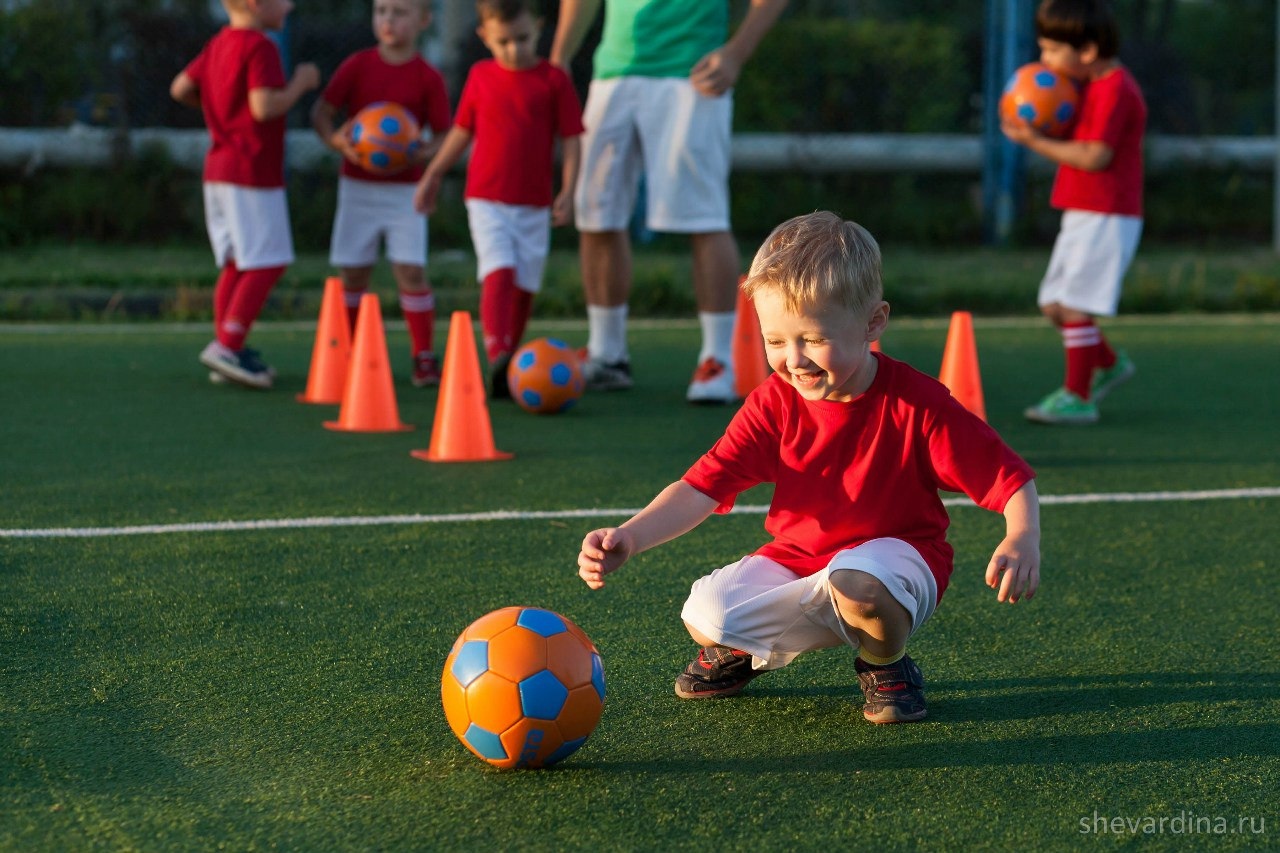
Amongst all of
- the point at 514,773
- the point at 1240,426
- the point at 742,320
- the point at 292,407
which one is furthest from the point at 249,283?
the point at 514,773

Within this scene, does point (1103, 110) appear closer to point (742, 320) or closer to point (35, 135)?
point (742, 320)

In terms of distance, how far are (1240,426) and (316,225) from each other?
27.4ft

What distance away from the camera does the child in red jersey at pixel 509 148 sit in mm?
7574

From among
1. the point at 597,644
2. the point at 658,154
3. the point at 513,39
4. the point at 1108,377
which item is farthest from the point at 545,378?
the point at 597,644

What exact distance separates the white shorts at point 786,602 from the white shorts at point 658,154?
415 centimetres

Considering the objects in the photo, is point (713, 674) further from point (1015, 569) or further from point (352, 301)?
point (352, 301)

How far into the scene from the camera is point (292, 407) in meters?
7.22

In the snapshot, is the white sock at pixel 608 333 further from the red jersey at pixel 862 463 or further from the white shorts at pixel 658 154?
the red jersey at pixel 862 463

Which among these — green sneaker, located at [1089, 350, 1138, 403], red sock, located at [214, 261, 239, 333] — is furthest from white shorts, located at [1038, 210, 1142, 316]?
red sock, located at [214, 261, 239, 333]

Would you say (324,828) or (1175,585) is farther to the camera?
(1175,585)

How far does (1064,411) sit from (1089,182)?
3.37ft

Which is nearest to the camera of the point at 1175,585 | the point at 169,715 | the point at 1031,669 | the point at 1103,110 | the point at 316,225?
the point at 169,715

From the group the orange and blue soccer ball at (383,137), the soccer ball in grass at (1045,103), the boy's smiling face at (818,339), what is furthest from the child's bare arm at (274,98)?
the boy's smiling face at (818,339)

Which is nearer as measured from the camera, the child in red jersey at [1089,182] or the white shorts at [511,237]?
the child in red jersey at [1089,182]
